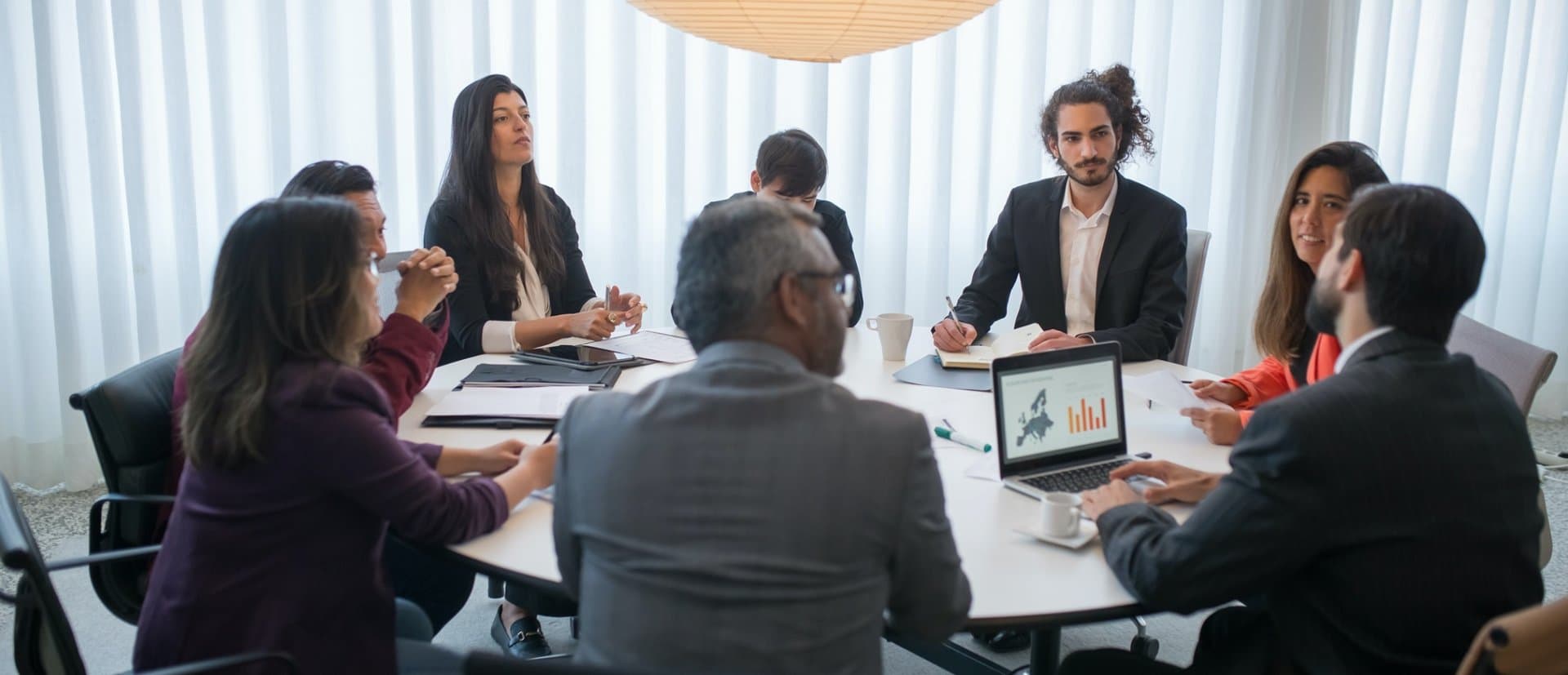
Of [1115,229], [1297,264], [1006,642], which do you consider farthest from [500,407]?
[1115,229]

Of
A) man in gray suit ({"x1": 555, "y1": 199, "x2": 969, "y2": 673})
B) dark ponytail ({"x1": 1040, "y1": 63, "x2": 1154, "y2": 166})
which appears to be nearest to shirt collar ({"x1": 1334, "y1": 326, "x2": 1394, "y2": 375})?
man in gray suit ({"x1": 555, "y1": 199, "x2": 969, "y2": 673})

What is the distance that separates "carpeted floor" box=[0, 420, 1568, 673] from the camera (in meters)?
2.70

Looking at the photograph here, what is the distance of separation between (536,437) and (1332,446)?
1.28 m

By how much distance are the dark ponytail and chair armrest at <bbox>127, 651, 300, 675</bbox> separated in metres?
2.36

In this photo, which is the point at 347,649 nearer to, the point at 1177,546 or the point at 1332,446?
the point at 1177,546

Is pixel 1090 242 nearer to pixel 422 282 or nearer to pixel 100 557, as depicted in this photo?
pixel 422 282

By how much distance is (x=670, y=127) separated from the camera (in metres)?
3.94

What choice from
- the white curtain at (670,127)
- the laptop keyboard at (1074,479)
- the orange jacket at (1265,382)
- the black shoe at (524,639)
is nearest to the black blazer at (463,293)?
the black shoe at (524,639)

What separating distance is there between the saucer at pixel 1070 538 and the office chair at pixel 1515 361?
2.63ft

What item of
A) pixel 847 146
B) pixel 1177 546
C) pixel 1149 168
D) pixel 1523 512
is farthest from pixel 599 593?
pixel 1149 168

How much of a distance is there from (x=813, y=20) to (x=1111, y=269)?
1.35 metres

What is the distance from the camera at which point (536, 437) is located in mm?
2055

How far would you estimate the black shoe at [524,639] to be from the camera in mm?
2648

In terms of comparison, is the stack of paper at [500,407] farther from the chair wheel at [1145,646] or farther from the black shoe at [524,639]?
the chair wheel at [1145,646]
